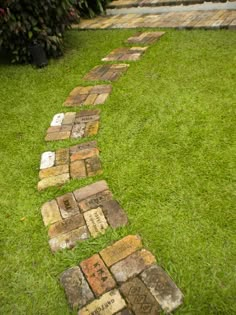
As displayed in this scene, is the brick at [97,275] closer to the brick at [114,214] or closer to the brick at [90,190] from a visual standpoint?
the brick at [114,214]

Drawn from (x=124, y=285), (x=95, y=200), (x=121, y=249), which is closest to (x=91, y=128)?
(x=95, y=200)

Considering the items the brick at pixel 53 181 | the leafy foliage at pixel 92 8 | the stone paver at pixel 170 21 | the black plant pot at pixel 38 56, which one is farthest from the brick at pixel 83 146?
the leafy foliage at pixel 92 8

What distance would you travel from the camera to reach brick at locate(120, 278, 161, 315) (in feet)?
6.56

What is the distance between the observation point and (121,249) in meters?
2.38

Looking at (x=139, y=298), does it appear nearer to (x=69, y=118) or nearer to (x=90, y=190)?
(x=90, y=190)

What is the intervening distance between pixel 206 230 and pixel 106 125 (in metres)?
1.78

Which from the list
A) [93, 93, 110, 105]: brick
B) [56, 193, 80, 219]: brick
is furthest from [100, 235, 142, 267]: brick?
[93, 93, 110, 105]: brick

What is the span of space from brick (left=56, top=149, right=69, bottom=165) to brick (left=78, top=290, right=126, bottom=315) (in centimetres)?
153

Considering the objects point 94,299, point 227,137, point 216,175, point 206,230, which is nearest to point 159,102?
point 227,137

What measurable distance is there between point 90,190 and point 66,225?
1.36ft

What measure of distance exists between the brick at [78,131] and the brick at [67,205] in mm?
939

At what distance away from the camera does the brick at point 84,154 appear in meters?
3.32

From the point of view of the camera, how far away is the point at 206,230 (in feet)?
7.95

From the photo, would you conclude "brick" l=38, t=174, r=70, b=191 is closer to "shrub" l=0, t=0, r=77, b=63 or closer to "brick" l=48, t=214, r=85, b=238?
"brick" l=48, t=214, r=85, b=238
